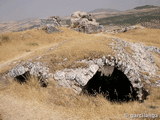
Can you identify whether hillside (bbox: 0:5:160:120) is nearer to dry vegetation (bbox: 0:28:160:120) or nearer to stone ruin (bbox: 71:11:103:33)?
dry vegetation (bbox: 0:28:160:120)

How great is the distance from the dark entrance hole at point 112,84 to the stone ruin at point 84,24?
149 feet

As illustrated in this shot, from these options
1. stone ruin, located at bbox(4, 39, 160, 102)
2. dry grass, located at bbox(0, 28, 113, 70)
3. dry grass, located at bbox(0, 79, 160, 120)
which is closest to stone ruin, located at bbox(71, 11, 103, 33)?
dry grass, located at bbox(0, 28, 113, 70)

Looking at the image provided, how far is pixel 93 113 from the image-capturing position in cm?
1083

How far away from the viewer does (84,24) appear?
63969mm

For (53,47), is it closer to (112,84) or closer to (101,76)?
(101,76)

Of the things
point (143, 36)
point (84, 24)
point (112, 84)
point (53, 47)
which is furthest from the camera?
point (84, 24)

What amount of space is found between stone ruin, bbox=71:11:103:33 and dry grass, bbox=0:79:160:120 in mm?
49168

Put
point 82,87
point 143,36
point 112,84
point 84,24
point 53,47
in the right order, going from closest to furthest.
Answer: point 82,87 → point 112,84 → point 53,47 → point 143,36 → point 84,24

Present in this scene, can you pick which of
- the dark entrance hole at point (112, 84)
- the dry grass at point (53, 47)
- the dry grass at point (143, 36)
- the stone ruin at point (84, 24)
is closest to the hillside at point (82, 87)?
the dark entrance hole at point (112, 84)

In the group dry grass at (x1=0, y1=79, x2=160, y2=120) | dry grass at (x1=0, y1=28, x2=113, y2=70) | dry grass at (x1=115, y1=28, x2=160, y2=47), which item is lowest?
dry grass at (x1=115, y1=28, x2=160, y2=47)

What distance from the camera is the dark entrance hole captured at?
1636cm

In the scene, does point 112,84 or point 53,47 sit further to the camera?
point 53,47

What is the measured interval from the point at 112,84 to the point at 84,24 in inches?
1893

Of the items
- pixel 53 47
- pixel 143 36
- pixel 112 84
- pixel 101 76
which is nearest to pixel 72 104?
pixel 101 76
